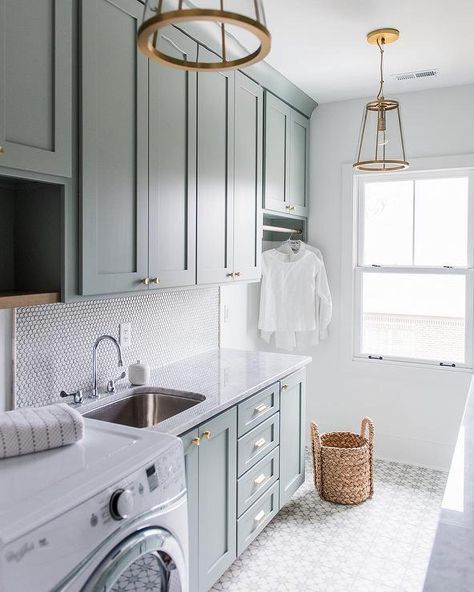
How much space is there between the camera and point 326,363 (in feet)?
13.5

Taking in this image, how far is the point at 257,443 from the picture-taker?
2.60 metres

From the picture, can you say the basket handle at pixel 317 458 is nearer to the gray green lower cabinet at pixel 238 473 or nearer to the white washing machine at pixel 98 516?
the gray green lower cabinet at pixel 238 473

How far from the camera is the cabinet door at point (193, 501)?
2014mm

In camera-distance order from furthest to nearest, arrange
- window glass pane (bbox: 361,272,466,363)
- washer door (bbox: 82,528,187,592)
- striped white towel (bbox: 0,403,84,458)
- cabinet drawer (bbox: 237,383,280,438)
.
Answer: window glass pane (bbox: 361,272,466,363) < cabinet drawer (bbox: 237,383,280,438) < striped white towel (bbox: 0,403,84,458) < washer door (bbox: 82,528,187,592)

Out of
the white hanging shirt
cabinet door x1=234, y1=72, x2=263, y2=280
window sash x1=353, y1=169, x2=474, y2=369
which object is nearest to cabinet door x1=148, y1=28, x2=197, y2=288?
cabinet door x1=234, y1=72, x2=263, y2=280

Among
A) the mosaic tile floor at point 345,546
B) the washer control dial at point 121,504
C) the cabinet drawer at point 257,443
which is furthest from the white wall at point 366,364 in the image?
the washer control dial at point 121,504

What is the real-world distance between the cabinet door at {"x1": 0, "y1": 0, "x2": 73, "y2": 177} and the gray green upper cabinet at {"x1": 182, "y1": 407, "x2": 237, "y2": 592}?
3.58 feet

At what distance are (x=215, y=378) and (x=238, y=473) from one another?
0.46m

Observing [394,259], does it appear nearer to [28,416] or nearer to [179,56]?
[179,56]

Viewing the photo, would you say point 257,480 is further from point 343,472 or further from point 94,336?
point 94,336

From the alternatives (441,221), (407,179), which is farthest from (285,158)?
(441,221)

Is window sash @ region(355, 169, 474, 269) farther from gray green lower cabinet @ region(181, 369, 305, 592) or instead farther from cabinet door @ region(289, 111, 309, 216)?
gray green lower cabinet @ region(181, 369, 305, 592)

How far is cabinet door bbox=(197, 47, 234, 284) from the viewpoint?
261 centimetres

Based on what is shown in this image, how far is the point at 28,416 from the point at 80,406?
55cm
